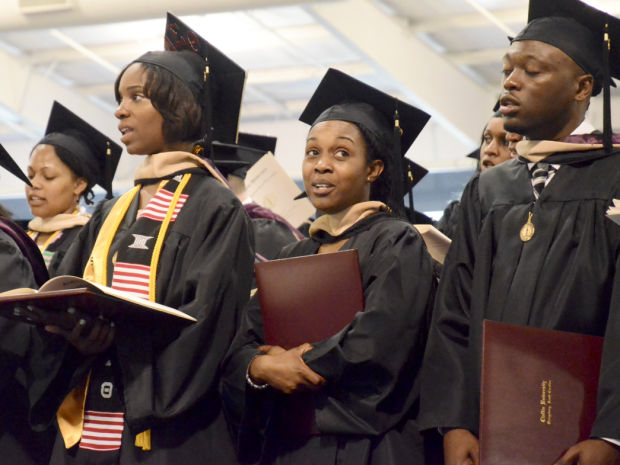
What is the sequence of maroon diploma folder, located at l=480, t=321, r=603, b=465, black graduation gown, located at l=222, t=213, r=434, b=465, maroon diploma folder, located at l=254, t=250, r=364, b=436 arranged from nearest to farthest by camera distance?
1. maroon diploma folder, located at l=480, t=321, r=603, b=465
2. black graduation gown, located at l=222, t=213, r=434, b=465
3. maroon diploma folder, located at l=254, t=250, r=364, b=436

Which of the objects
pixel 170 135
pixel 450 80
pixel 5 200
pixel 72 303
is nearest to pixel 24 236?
pixel 170 135

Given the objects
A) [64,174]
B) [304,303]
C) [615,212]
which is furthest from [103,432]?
[64,174]

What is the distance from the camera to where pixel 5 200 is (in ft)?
46.0

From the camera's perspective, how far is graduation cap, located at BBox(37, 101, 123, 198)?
506cm

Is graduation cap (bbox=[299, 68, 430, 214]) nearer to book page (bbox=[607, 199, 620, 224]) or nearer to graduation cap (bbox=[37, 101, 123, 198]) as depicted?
book page (bbox=[607, 199, 620, 224])

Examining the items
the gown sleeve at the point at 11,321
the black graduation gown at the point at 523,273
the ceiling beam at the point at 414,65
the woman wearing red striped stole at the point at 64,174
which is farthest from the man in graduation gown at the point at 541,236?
the ceiling beam at the point at 414,65

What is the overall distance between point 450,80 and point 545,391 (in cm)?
827

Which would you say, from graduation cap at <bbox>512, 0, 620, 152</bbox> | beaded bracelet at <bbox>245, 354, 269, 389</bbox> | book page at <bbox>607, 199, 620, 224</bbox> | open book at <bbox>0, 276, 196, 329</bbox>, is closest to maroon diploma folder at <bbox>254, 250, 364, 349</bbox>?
beaded bracelet at <bbox>245, 354, 269, 389</bbox>

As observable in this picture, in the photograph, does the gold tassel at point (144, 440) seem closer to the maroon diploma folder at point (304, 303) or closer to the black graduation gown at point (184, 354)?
the black graduation gown at point (184, 354)

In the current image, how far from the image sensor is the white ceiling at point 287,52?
865 cm

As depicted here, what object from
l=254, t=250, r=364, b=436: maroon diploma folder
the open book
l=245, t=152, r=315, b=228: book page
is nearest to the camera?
the open book

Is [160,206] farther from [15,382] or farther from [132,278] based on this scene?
[15,382]

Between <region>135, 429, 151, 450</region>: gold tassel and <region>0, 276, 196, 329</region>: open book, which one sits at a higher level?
<region>0, 276, 196, 329</region>: open book

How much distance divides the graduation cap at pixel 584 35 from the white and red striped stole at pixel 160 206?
1.24 meters
